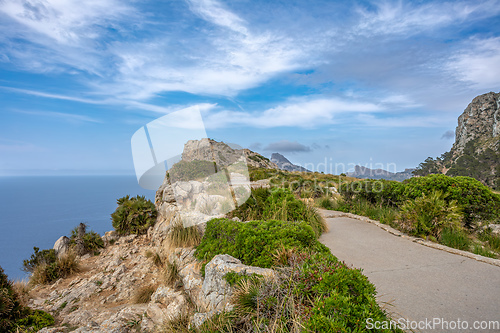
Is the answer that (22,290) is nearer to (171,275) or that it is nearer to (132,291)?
(132,291)

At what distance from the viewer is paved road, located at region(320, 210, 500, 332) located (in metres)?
3.51

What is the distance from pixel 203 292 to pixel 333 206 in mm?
9999

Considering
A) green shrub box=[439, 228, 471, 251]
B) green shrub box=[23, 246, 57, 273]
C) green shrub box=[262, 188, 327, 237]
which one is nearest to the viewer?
green shrub box=[439, 228, 471, 251]

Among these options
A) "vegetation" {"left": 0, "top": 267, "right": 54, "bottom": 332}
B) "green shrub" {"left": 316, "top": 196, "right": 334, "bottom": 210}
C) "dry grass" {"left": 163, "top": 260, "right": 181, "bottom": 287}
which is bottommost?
"vegetation" {"left": 0, "top": 267, "right": 54, "bottom": 332}

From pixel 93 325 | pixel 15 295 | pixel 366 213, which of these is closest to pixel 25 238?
pixel 15 295

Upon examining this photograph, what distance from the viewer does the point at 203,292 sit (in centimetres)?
400

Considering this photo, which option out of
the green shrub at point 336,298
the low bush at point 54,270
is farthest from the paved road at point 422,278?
the low bush at point 54,270

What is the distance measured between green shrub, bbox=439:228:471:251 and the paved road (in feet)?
2.60

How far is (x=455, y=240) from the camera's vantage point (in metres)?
6.56

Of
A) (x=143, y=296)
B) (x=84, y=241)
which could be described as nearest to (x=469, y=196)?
(x=143, y=296)

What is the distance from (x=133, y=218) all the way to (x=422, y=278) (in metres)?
10.0

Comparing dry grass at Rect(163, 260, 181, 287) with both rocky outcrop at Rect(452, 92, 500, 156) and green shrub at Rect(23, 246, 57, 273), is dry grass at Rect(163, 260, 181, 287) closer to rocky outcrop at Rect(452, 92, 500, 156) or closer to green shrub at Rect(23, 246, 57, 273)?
green shrub at Rect(23, 246, 57, 273)

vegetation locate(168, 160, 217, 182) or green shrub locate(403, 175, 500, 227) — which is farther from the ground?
vegetation locate(168, 160, 217, 182)

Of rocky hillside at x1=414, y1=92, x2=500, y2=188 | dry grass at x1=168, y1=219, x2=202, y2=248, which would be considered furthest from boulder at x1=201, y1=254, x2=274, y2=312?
rocky hillside at x1=414, y1=92, x2=500, y2=188
